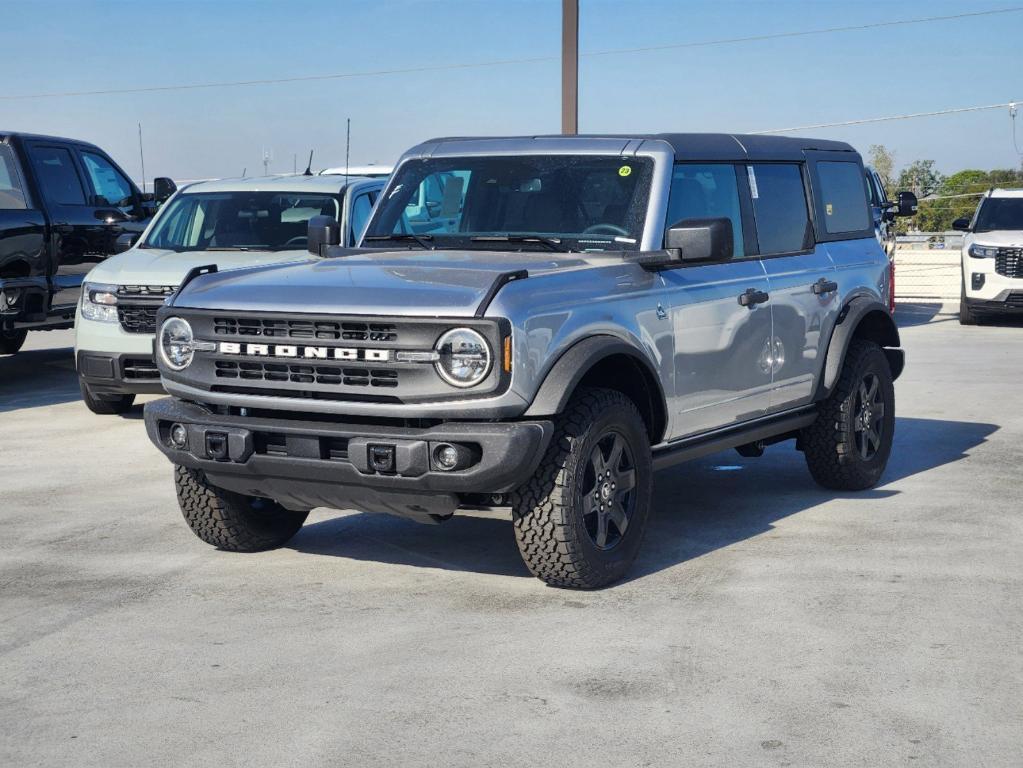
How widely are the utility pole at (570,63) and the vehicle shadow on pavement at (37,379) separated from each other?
6593 millimetres

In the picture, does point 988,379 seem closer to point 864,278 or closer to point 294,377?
point 864,278

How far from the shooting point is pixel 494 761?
4.25 m

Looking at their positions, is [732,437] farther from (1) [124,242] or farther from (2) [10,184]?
(2) [10,184]

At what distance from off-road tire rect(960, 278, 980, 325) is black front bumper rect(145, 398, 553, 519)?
15.3 metres

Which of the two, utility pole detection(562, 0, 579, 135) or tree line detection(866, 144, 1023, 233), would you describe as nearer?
utility pole detection(562, 0, 579, 135)

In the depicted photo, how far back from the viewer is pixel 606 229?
6.70 m

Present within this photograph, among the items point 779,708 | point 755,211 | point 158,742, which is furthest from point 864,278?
point 158,742

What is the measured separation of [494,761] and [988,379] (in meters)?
10.5

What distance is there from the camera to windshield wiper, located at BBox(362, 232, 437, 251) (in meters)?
7.02

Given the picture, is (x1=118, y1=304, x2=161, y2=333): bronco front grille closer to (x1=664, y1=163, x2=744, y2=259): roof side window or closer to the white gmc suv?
(x1=664, y1=163, x2=744, y2=259): roof side window

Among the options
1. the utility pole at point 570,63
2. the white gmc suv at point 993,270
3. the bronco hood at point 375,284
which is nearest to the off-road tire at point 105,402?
the bronco hood at point 375,284

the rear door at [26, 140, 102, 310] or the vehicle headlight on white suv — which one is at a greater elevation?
the rear door at [26, 140, 102, 310]

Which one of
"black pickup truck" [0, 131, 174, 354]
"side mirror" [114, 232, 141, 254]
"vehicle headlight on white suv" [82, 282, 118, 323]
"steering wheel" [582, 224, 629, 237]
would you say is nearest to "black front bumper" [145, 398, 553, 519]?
"steering wheel" [582, 224, 629, 237]

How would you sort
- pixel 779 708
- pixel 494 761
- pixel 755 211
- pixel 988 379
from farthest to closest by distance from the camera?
1. pixel 988 379
2. pixel 755 211
3. pixel 779 708
4. pixel 494 761
